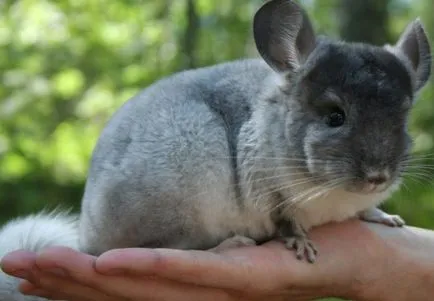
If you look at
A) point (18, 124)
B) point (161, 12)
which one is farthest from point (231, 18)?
point (18, 124)

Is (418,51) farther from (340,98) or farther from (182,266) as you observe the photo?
(182,266)

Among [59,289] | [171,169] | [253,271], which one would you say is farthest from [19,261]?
[253,271]

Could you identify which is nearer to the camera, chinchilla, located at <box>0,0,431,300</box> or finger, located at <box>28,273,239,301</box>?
finger, located at <box>28,273,239,301</box>

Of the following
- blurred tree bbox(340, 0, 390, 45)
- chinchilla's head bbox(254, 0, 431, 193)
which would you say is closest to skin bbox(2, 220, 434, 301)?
chinchilla's head bbox(254, 0, 431, 193)

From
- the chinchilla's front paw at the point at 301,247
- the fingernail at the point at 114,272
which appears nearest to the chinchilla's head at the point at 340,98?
the chinchilla's front paw at the point at 301,247

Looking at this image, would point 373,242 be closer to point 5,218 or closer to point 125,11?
point 5,218

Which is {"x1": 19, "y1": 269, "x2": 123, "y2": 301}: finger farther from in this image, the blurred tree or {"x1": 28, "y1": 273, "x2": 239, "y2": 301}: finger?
the blurred tree

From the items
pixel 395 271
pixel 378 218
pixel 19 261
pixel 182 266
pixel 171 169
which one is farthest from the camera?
pixel 378 218
